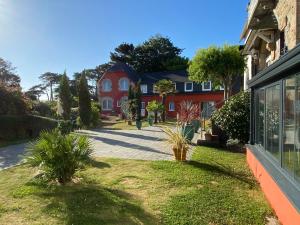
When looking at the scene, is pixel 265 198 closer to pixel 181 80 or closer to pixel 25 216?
pixel 25 216

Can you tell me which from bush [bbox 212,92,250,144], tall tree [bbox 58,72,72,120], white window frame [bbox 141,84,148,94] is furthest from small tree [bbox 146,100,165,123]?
bush [bbox 212,92,250,144]

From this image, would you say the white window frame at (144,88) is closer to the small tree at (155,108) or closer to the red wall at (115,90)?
the red wall at (115,90)

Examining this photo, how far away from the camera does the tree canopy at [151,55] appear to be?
55.5 meters

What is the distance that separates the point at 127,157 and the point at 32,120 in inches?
364

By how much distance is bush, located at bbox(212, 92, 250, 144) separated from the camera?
36.6 ft

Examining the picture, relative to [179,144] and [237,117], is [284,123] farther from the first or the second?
[237,117]

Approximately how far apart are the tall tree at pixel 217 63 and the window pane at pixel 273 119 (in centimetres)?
1154

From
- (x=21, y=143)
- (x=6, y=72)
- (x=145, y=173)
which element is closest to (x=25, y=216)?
(x=145, y=173)

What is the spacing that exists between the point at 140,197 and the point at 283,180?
9.05ft

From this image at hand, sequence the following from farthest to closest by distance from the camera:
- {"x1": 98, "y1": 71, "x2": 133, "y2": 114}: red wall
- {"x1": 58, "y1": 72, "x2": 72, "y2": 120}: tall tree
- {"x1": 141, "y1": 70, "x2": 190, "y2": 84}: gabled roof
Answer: {"x1": 98, "y1": 71, "x2": 133, "y2": 114}: red wall, {"x1": 141, "y1": 70, "x2": 190, "y2": 84}: gabled roof, {"x1": 58, "y1": 72, "x2": 72, "y2": 120}: tall tree

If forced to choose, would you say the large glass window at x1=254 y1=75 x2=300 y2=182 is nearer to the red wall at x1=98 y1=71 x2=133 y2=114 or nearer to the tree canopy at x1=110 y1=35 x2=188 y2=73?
the red wall at x1=98 y1=71 x2=133 y2=114

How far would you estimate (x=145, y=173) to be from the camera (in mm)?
7996

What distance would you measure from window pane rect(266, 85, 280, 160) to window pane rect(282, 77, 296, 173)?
1.71 feet

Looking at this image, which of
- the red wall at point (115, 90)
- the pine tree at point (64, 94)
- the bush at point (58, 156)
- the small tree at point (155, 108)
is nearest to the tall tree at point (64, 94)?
the pine tree at point (64, 94)
